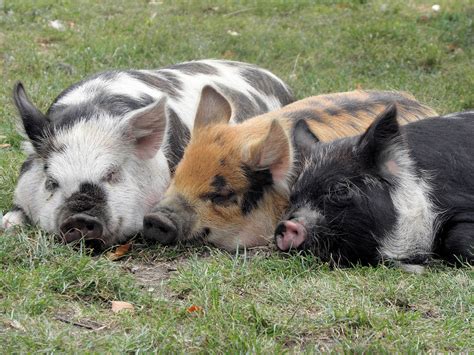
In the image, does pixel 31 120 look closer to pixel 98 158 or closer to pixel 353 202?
pixel 98 158

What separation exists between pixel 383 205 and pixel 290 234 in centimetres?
63

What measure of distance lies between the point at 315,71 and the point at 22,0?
4.97m

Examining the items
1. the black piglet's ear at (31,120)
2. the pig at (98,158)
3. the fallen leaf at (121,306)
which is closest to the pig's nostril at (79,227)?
the pig at (98,158)

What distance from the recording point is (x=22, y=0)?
1292cm

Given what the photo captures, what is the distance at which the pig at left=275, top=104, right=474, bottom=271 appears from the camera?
17.4 ft

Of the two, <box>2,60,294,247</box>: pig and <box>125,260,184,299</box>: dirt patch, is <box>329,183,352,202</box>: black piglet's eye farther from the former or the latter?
<box>2,60,294,247</box>: pig

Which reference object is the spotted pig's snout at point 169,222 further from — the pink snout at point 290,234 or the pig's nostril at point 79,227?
the pink snout at point 290,234

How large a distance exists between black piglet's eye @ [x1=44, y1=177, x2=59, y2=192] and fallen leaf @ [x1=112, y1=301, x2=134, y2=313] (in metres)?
1.45

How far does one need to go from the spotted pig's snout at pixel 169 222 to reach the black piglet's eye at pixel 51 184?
67 centimetres

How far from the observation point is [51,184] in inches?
227

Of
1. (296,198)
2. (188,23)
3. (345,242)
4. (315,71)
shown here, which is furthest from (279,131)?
(188,23)

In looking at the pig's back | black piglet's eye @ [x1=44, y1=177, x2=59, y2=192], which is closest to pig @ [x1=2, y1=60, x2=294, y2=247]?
black piglet's eye @ [x1=44, y1=177, x2=59, y2=192]

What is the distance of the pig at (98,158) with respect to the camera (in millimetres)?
5617

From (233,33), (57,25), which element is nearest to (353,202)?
(233,33)
